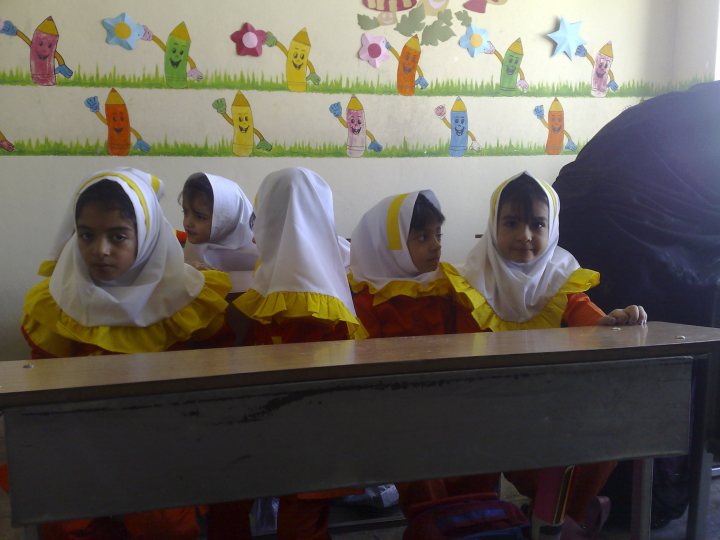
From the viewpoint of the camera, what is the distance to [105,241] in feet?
5.49

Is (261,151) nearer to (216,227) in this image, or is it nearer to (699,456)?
(216,227)

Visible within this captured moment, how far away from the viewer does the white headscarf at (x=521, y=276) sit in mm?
1914

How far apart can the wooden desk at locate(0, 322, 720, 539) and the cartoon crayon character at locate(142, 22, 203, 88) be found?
2.02 metres

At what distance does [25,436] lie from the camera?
Answer: 93 cm

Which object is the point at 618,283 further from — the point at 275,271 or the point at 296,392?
the point at 296,392

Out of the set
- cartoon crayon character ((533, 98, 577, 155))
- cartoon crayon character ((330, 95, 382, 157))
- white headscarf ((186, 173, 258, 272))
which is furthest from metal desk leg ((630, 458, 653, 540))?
cartoon crayon character ((533, 98, 577, 155))

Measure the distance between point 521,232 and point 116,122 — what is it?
1.90 m

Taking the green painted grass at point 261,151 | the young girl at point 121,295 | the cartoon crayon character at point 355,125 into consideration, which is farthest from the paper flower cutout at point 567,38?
the young girl at point 121,295

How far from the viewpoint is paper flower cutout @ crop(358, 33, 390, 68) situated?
3162mm

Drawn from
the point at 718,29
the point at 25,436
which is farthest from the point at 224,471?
the point at 718,29

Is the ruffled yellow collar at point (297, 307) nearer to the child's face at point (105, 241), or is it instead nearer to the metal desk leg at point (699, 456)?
the child's face at point (105, 241)

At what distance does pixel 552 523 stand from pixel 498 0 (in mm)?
2705

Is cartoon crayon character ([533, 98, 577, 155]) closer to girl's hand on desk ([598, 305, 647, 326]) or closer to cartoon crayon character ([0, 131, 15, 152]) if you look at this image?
girl's hand on desk ([598, 305, 647, 326])

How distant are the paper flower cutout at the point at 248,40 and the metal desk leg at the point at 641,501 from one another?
2.42m
